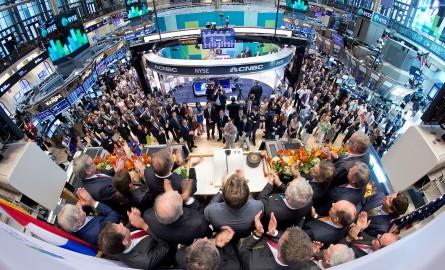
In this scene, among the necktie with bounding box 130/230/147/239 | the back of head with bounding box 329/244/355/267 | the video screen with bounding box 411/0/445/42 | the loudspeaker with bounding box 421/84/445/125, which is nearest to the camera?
the back of head with bounding box 329/244/355/267

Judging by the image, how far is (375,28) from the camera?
1360cm

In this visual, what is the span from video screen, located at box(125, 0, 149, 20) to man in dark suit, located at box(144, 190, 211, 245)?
16.0 m

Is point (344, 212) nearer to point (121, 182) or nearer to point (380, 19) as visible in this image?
point (121, 182)

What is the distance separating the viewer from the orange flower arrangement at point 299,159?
4.37 metres

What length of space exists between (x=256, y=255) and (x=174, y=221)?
0.80 metres

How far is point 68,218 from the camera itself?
7.33 feet

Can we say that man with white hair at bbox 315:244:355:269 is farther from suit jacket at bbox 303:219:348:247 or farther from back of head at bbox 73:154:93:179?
back of head at bbox 73:154:93:179

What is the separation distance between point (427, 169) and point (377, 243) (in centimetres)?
99

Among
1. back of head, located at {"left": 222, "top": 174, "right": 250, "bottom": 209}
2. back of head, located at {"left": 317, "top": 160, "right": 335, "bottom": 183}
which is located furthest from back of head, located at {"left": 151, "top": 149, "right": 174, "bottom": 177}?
back of head, located at {"left": 317, "top": 160, "right": 335, "bottom": 183}

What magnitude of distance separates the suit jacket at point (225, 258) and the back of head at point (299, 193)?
0.74 meters

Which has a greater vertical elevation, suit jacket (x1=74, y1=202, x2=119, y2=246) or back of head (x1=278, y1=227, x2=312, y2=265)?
back of head (x1=278, y1=227, x2=312, y2=265)

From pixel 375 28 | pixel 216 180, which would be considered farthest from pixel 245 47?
pixel 216 180

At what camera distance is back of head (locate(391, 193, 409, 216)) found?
2492mm

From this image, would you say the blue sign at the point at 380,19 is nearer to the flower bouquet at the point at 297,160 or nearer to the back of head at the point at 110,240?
the flower bouquet at the point at 297,160
